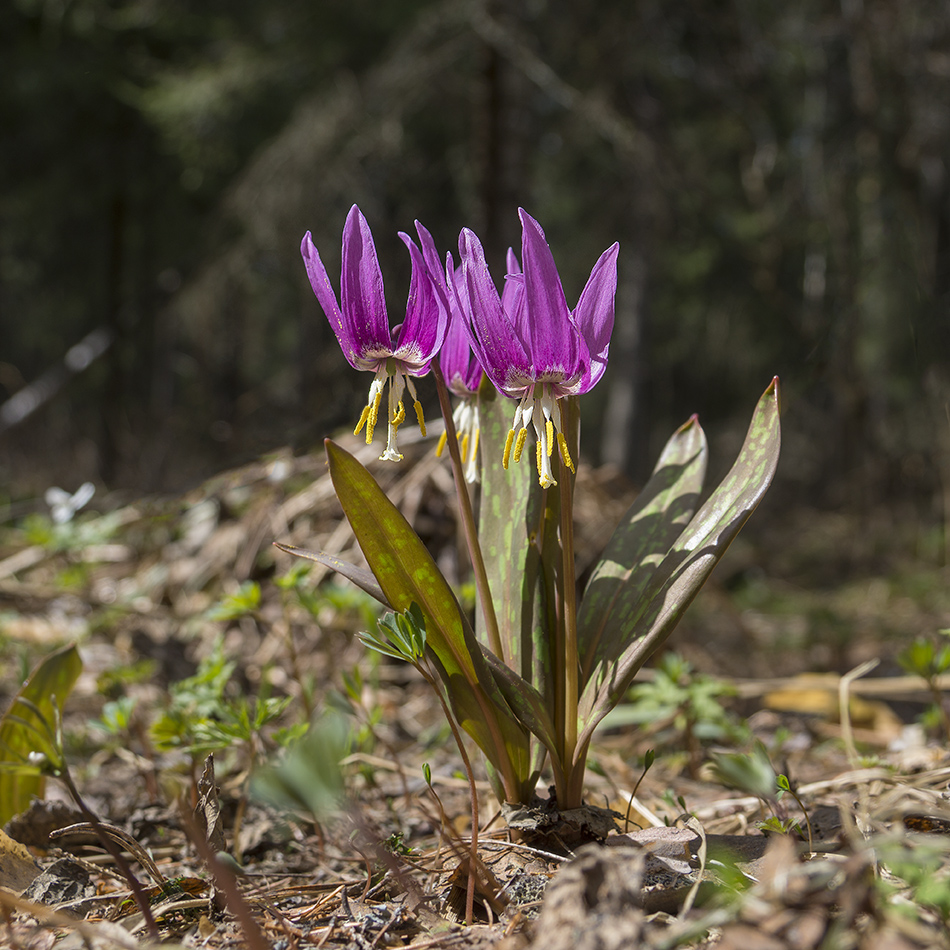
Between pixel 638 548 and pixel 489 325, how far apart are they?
0.51m

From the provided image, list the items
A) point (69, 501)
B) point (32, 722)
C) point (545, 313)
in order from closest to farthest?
point (545, 313) → point (32, 722) → point (69, 501)

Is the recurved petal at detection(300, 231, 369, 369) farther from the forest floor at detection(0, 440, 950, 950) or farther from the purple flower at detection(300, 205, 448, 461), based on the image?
the forest floor at detection(0, 440, 950, 950)

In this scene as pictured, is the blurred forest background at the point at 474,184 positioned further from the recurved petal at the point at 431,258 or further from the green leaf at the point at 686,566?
the recurved petal at the point at 431,258

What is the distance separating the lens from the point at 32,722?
4.93 feet

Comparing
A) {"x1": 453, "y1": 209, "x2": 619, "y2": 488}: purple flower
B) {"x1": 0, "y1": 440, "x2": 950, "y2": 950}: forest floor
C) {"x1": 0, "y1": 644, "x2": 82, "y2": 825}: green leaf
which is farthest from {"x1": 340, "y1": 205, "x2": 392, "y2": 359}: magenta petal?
{"x1": 0, "y1": 644, "x2": 82, "y2": 825}: green leaf

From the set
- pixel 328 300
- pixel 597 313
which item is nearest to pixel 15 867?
pixel 328 300

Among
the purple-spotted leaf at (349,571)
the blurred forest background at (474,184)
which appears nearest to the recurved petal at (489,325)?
the purple-spotted leaf at (349,571)

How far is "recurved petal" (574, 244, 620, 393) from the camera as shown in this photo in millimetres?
1000

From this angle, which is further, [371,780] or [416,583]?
[371,780]

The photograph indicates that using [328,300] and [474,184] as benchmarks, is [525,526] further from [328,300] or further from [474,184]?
[474,184]

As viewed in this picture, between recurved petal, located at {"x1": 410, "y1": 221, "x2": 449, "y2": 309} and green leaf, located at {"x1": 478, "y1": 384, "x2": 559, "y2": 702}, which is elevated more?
recurved petal, located at {"x1": 410, "y1": 221, "x2": 449, "y2": 309}

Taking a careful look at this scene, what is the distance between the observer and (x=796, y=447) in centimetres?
1862

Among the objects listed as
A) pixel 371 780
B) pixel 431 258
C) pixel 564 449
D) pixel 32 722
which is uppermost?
pixel 431 258

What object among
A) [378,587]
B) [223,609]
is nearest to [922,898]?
[378,587]
